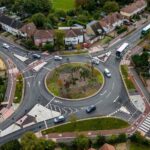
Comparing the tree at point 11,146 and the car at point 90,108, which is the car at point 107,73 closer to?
the car at point 90,108

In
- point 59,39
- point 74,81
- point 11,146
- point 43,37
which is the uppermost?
point 59,39

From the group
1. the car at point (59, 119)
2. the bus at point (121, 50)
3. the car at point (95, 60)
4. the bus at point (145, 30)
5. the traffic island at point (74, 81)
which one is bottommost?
the car at point (59, 119)

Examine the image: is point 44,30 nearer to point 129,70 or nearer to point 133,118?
point 129,70

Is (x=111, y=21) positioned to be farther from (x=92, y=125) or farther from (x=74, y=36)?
(x=92, y=125)

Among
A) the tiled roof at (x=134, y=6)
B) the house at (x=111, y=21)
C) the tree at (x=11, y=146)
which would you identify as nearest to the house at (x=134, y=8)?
the tiled roof at (x=134, y=6)

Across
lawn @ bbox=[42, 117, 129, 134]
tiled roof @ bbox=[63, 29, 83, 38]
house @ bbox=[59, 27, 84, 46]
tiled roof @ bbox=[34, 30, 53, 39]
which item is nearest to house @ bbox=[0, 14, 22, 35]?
tiled roof @ bbox=[34, 30, 53, 39]

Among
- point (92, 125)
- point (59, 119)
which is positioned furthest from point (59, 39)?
point (92, 125)

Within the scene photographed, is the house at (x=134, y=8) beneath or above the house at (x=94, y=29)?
above
